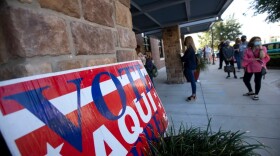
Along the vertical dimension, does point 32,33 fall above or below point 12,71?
above

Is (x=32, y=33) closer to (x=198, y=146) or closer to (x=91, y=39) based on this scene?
(x=91, y=39)

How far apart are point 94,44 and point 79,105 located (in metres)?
0.48

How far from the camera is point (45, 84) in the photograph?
778mm

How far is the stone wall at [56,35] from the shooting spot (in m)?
0.77

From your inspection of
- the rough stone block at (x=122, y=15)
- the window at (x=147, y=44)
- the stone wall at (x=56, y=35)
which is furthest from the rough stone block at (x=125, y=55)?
the window at (x=147, y=44)

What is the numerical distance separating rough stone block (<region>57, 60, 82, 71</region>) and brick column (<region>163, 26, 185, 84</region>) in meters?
7.50

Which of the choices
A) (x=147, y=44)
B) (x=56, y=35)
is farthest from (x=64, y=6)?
(x=147, y=44)

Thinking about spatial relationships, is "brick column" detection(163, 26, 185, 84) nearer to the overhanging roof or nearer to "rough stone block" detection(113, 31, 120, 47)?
the overhanging roof

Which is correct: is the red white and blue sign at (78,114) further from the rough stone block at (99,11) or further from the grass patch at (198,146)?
the rough stone block at (99,11)

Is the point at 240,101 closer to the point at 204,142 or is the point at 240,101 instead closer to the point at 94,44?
the point at 204,142

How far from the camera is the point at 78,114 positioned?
0.88 metres

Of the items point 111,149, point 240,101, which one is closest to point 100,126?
point 111,149

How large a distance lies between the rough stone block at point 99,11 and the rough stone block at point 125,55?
0.75 ft

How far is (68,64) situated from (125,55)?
0.69 meters
